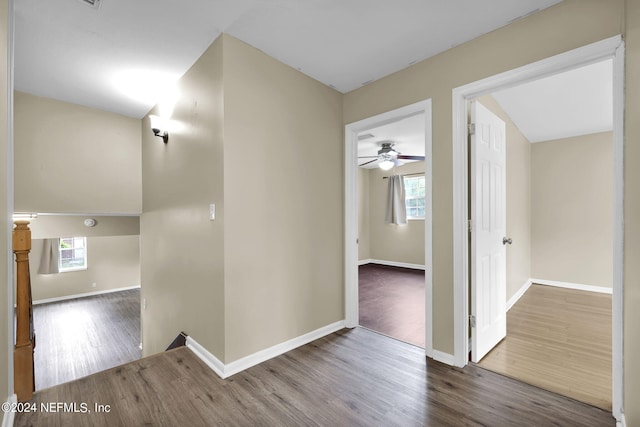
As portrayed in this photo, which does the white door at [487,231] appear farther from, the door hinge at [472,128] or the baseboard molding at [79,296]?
the baseboard molding at [79,296]

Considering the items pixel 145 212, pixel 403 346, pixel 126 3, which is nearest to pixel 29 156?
pixel 145 212

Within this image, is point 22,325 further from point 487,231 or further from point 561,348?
point 561,348

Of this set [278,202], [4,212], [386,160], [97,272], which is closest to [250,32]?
[278,202]

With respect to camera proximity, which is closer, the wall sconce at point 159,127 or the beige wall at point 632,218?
the beige wall at point 632,218

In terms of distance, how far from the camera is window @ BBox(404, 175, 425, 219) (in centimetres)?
670

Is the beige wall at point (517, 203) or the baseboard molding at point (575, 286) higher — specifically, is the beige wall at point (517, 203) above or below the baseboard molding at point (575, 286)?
above

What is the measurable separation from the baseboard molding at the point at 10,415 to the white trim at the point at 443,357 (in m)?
2.62

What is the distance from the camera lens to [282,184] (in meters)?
2.46

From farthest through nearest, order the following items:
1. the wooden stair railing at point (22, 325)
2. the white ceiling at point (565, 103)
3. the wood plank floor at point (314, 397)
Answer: the white ceiling at point (565, 103) < the wooden stair railing at point (22, 325) < the wood plank floor at point (314, 397)

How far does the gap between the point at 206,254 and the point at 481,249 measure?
2.26m

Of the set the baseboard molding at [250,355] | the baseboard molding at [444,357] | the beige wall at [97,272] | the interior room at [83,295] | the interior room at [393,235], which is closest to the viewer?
the baseboard molding at [250,355]

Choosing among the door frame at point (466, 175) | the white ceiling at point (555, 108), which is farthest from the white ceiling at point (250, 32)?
the white ceiling at point (555, 108)

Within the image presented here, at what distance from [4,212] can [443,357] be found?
115 inches

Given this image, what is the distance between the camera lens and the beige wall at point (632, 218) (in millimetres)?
1322
